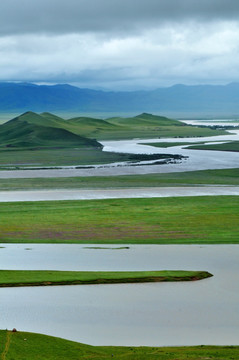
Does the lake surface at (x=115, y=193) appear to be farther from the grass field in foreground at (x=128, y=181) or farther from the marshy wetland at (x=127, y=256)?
the grass field in foreground at (x=128, y=181)

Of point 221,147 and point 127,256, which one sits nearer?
point 127,256

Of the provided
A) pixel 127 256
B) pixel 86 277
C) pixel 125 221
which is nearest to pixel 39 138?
pixel 125 221

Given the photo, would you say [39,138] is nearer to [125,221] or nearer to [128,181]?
[128,181]

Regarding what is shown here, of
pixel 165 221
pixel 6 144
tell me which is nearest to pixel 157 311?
pixel 165 221

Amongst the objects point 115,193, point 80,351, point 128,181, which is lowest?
point 80,351

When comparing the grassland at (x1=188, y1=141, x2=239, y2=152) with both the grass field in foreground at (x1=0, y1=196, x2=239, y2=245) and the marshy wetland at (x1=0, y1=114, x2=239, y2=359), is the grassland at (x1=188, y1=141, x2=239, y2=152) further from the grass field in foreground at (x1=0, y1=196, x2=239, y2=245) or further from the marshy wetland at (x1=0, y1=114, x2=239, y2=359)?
the grass field in foreground at (x1=0, y1=196, x2=239, y2=245)

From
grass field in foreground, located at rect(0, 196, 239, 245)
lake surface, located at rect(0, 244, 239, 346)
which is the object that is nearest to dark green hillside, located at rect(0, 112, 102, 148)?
grass field in foreground, located at rect(0, 196, 239, 245)

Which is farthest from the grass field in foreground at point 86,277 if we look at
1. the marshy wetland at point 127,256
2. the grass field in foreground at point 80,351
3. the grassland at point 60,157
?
the grassland at point 60,157
